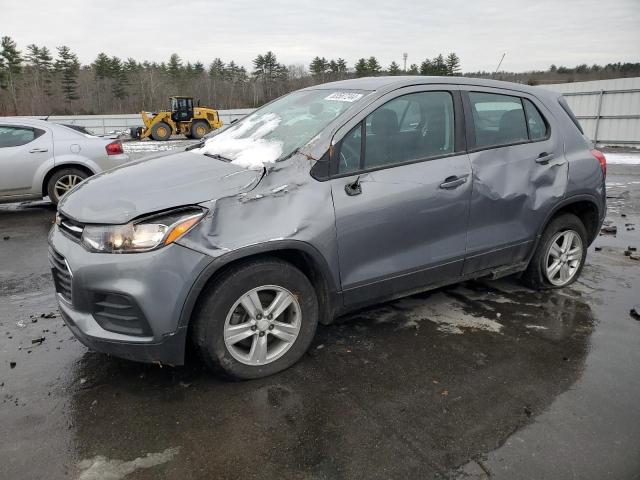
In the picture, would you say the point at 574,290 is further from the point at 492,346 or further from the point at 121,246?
the point at 121,246

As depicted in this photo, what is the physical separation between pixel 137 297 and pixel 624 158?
1616 centimetres

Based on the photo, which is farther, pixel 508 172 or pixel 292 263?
pixel 508 172

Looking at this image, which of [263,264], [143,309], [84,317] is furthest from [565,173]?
[84,317]

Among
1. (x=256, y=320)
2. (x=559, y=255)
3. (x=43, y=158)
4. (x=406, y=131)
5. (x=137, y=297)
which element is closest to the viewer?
(x=137, y=297)

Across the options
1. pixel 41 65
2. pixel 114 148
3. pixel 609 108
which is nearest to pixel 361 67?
pixel 41 65

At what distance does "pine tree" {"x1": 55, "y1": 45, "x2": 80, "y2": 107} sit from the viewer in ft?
234

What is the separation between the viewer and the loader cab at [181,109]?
28.4 metres

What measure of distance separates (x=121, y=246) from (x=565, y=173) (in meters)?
3.54

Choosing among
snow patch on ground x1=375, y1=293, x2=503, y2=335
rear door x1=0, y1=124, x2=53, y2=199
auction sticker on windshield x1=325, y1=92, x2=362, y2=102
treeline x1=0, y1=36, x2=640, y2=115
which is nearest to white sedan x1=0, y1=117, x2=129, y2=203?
rear door x1=0, y1=124, x2=53, y2=199

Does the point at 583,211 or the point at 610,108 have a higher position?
the point at 610,108

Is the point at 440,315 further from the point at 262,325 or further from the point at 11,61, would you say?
the point at 11,61

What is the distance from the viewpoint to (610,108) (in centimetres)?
1895

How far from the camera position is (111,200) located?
295 cm

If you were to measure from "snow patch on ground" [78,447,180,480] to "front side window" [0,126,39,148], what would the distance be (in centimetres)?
708
